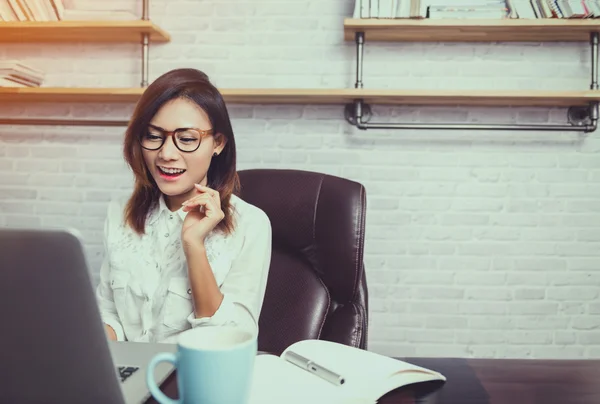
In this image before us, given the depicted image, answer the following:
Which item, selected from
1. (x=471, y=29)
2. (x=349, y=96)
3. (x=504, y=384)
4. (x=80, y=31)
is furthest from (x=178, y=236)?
(x=471, y=29)

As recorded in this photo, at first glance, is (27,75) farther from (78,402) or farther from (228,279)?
(78,402)

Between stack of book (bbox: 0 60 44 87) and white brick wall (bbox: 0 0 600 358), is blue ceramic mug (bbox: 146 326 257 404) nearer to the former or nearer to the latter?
white brick wall (bbox: 0 0 600 358)

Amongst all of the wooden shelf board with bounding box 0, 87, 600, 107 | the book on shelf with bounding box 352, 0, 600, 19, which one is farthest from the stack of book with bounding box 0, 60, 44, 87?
the book on shelf with bounding box 352, 0, 600, 19

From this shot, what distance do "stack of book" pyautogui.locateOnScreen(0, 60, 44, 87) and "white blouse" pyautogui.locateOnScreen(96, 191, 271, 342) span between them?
42.6 inches

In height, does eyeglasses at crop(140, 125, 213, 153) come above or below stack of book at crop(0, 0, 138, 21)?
below

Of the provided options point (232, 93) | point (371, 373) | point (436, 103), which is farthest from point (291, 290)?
point (436, 103)

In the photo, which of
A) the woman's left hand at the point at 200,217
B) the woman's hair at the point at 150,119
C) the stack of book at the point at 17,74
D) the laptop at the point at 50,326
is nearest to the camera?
the laptop at the point at 50,326

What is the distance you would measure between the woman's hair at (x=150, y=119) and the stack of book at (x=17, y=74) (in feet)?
3.51

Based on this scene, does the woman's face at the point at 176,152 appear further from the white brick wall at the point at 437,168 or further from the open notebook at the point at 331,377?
the white brick wall at the point at 437,168

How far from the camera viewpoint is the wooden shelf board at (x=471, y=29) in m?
1.99

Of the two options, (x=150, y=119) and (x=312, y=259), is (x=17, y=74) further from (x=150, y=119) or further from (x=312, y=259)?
(x=312, y=259)

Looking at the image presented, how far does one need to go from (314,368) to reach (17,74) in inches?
74.1

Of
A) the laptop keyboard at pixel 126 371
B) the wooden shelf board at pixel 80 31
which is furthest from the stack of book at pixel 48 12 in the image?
the laptop keyboard at pixel 126 371

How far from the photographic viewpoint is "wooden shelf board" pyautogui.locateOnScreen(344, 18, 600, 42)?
6.51 feet
